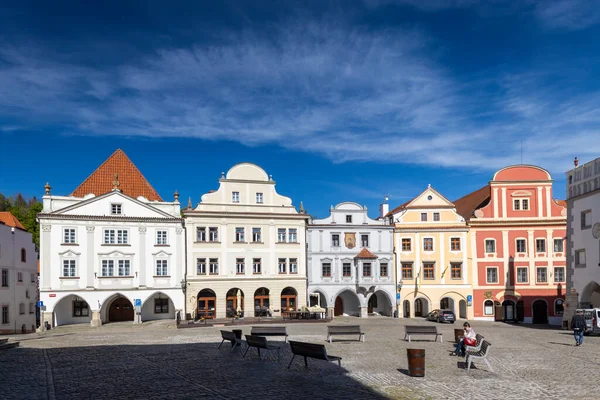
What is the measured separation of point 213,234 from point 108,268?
8.09 metres

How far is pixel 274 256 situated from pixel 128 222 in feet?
37.9

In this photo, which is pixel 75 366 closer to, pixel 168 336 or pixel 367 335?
pixel 168 336

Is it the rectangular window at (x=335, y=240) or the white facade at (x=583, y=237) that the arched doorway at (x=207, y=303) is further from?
the white facade at (x=583, y=237)

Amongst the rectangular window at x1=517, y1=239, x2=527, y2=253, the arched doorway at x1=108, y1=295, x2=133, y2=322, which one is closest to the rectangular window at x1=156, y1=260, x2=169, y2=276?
the arched doorway at x1=108, y1=295, x2=133, y2=322

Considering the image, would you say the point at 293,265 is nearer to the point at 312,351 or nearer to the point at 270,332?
the point at 270,332

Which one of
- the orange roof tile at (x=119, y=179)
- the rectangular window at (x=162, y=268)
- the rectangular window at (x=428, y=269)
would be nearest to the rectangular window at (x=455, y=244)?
the rectangular window at (x=428, y=269)

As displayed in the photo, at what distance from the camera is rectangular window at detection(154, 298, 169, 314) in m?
43.0

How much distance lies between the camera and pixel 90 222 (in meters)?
40.1

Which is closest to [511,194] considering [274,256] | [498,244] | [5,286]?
[498,244]

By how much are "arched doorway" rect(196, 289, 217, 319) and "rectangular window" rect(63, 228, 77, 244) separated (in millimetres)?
10061

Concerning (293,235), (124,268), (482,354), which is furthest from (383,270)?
(482,354)

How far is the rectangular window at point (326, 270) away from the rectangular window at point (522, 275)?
50.3ft

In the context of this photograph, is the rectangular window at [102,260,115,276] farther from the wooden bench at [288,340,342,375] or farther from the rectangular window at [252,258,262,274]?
the wooden bench at [288,340,342,375]

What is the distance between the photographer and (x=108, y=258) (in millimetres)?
40406
